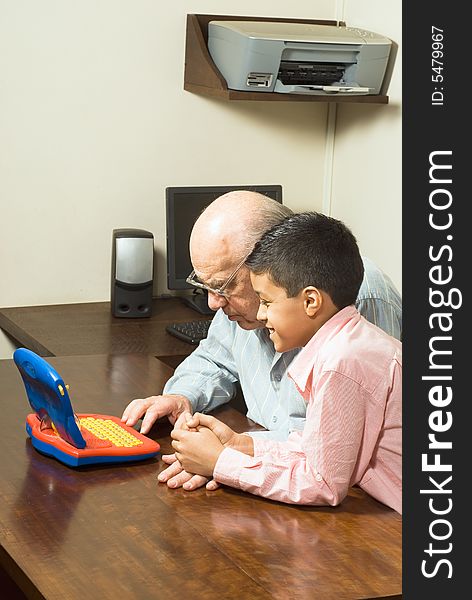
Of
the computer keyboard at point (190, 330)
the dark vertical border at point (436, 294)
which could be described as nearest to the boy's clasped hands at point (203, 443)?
the dark vertical border at point (436, 294)

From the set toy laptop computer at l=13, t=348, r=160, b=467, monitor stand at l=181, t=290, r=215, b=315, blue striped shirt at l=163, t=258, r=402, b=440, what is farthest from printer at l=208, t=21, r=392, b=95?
toy laptop computer at l=13, t=348, r=160, b=467

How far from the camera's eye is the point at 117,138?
11.3 ft

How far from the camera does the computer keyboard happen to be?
10.1ft

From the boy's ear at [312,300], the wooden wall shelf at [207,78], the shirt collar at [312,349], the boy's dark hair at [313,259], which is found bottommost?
the shirt collar at [312,349]

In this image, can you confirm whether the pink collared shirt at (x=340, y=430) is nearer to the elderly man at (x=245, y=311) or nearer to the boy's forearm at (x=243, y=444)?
the boy's forearm at (x=243, y=444)

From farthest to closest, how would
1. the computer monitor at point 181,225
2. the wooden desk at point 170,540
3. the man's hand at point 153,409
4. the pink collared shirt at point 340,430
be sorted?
1. the computer monitor at point 181,225
2. the man's hand at point 153,409
3. the pink collared shirt at point 340,430
4. the wooden desk at point 170,540

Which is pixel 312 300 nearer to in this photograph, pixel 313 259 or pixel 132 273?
pixel 313 259

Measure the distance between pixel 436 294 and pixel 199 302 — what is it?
220cm

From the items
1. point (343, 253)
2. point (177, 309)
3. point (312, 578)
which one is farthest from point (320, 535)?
point (177, 309)

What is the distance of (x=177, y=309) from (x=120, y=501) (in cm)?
178

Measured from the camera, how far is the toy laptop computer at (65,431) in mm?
1861

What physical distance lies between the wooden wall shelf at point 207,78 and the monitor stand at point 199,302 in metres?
0.65

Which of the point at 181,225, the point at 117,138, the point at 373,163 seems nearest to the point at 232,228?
the point at 181,225

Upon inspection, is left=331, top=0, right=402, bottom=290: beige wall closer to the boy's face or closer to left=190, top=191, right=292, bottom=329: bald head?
left=190, top=191, right=292, bottom=329: bald head
